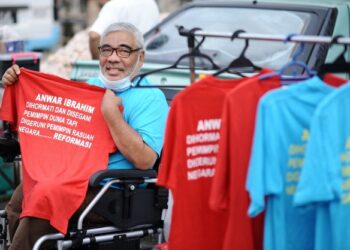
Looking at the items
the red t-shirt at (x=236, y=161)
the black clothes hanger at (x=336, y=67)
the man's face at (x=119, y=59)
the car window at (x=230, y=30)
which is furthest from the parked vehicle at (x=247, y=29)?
the red t-shirt at (x=236, y=161)

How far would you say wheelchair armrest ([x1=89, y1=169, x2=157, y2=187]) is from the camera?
13.8ft

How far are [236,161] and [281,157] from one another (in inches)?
7.4

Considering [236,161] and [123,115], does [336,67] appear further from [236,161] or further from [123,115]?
[123,115]

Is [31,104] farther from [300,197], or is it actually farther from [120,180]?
[300,197]

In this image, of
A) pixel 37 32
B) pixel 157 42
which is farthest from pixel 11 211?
pixel 37 32

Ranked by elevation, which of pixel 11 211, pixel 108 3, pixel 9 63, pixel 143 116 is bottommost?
pixel 11 211

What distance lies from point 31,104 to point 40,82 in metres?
0.13

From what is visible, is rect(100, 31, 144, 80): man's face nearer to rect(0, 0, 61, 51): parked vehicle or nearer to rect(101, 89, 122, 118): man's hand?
rect(101, 89, 122, 118): man's hand

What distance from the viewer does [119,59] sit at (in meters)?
4.46

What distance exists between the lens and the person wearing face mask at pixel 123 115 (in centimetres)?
428

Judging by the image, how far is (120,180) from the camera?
168 inches

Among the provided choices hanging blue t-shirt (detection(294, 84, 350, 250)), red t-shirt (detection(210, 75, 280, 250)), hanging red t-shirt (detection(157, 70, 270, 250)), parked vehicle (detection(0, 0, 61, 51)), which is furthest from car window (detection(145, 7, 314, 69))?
parked vehicle (detection(0, 0, 61, 51))

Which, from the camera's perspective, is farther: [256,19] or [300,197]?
[256,19]

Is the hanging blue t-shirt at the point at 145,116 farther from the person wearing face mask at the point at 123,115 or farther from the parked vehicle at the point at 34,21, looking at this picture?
the parked vehicle at the point at 34,21
